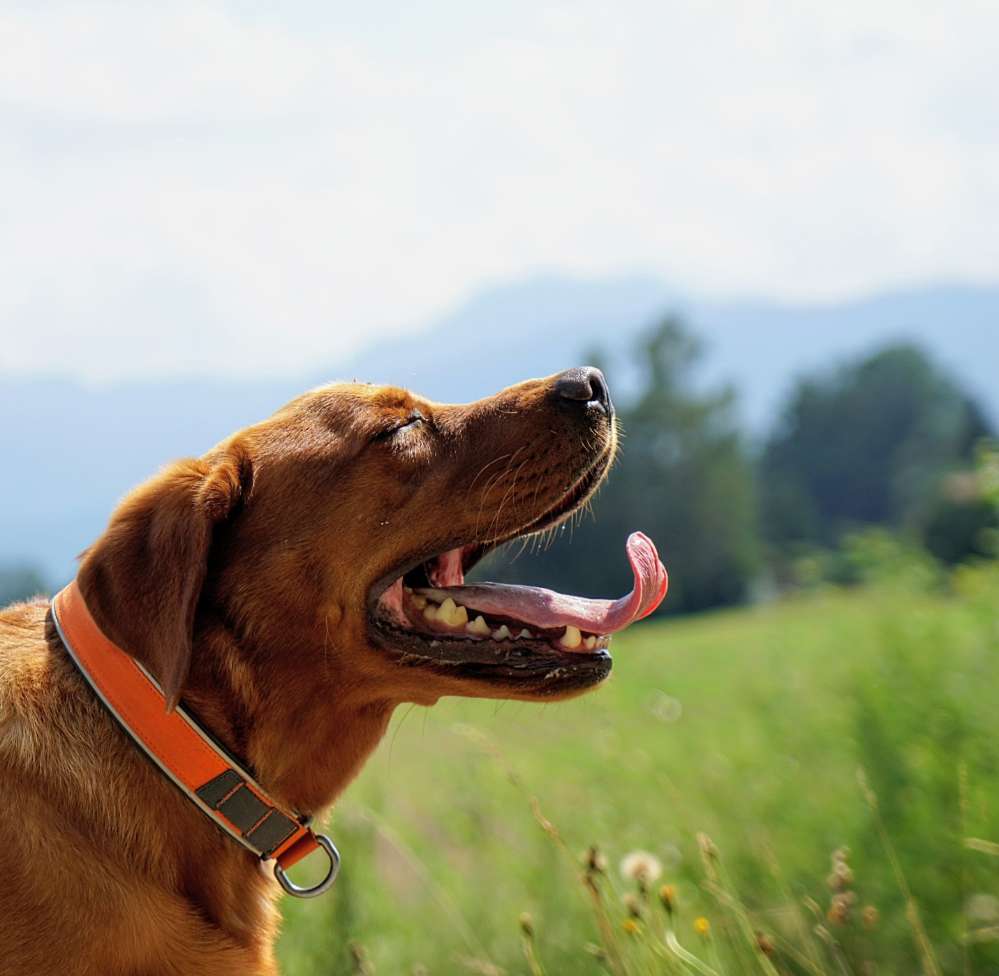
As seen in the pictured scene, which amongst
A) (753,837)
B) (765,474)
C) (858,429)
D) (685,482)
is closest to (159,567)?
(753,837)

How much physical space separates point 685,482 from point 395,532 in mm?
49268

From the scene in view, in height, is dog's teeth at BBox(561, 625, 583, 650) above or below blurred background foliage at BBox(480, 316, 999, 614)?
above

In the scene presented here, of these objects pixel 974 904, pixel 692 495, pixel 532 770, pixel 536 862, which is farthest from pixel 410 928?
pixel 692 495

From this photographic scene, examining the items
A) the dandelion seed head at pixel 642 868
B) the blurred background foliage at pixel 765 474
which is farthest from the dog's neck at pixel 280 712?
the blurred background foliage at pixel 765 474

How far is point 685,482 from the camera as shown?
52.0 m

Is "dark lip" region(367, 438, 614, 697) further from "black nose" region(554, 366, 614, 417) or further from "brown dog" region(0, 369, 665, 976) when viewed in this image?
"black nose" region(554, 366, 614, 417)

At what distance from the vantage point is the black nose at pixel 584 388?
134 inches

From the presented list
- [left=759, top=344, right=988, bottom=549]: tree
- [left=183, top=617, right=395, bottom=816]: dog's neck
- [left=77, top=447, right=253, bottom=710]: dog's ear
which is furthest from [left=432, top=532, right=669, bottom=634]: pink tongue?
[left=759, top=344, right=988, bottom=549]: tree

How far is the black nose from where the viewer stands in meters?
3.39

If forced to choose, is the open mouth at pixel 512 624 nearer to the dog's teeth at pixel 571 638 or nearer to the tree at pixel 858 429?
the dog's teeth at pixel 571 638

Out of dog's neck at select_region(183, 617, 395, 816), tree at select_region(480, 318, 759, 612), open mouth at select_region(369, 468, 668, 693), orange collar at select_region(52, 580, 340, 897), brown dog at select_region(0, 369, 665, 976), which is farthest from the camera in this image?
tree at select_region(480, 318, 759, 612)

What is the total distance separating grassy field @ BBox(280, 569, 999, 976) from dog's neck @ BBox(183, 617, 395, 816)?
0.47 metres

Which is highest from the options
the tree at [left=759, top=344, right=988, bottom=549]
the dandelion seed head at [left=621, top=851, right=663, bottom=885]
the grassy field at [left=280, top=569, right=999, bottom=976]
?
the dandelion seed head at [left=621, top=851, right=663, bottom=885]

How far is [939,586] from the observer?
305 inches
